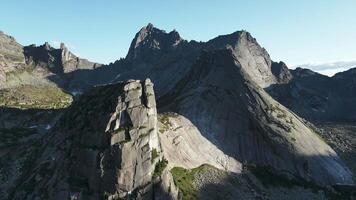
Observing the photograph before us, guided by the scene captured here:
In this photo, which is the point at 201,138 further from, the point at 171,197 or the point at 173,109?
the point at 171,197

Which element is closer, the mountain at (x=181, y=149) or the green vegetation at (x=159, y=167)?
the mountain at (x=181, y=149)

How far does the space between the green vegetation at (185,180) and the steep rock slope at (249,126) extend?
65.0 feet

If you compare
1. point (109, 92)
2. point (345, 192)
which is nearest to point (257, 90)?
point (345, 192)

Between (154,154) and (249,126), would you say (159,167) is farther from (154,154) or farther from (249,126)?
(249,126)

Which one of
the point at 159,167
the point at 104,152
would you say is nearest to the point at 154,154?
the point at 159,167

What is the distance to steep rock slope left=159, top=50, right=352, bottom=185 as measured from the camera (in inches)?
4700

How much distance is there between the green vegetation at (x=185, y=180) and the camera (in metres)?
91.2

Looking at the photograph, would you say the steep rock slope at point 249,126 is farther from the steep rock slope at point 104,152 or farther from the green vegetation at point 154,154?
the steep rock slope at point 104,152

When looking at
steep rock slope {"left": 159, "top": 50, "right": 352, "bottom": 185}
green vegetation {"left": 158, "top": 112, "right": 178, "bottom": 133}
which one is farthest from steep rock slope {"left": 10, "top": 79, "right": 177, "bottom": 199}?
steep rock slope {"left": 159, "top": 50, "right": 352, "bottom": 185}

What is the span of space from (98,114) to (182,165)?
979 inches

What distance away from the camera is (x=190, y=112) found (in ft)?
414


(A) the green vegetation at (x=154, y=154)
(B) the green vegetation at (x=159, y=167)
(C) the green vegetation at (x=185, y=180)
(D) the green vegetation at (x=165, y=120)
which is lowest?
(C) the green vegetation at (x=185, y=180)

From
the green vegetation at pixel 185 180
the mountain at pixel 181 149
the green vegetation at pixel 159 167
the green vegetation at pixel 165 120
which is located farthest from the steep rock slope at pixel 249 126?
the green vegetation at pixel 159 167

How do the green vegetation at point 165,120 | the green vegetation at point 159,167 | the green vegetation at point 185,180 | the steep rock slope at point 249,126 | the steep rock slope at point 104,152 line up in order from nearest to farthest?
1. the steep rock slope at point 104,152
2. the green vegetation at point 159,167
3. the green vegetation at point 185,180
4. the green vegetation at point 165,120
5. the steep rock slope at point 249,126
